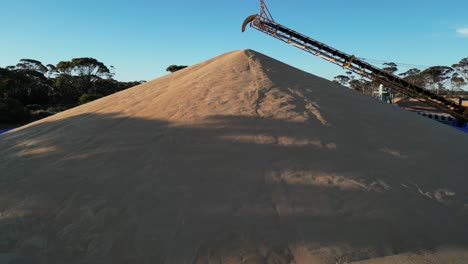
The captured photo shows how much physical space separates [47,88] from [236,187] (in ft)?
95.5

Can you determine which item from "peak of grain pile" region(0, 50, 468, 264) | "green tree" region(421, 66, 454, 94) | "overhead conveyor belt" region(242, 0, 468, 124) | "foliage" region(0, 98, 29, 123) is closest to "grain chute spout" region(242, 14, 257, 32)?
"overhead conveyor belt" region(242, 0, 468, 124)

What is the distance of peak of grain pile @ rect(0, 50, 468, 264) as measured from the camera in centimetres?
205

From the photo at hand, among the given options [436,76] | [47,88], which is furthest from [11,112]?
[436,76]

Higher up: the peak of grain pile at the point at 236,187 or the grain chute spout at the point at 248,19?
the grain chute spout at the point at 248,19

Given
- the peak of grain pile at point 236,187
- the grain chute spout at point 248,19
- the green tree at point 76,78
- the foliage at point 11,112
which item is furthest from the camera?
the green tree at point 76,78

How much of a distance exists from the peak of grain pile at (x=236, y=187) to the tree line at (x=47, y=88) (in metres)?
14.1

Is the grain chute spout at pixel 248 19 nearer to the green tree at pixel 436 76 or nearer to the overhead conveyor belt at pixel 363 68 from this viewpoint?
the overhead conveyor belt at pixel 363 68

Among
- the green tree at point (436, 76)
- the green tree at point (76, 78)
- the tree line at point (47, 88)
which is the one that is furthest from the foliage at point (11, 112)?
the green tree at point (436, 76)

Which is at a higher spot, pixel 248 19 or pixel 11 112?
pixel 248 19

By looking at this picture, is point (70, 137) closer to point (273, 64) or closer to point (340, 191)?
point (340, 191)

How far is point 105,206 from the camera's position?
245 centimetres

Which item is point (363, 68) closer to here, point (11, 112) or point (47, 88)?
point (11, 112)

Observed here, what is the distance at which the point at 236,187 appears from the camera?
262 cm

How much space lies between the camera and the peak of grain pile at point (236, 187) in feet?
6.73
